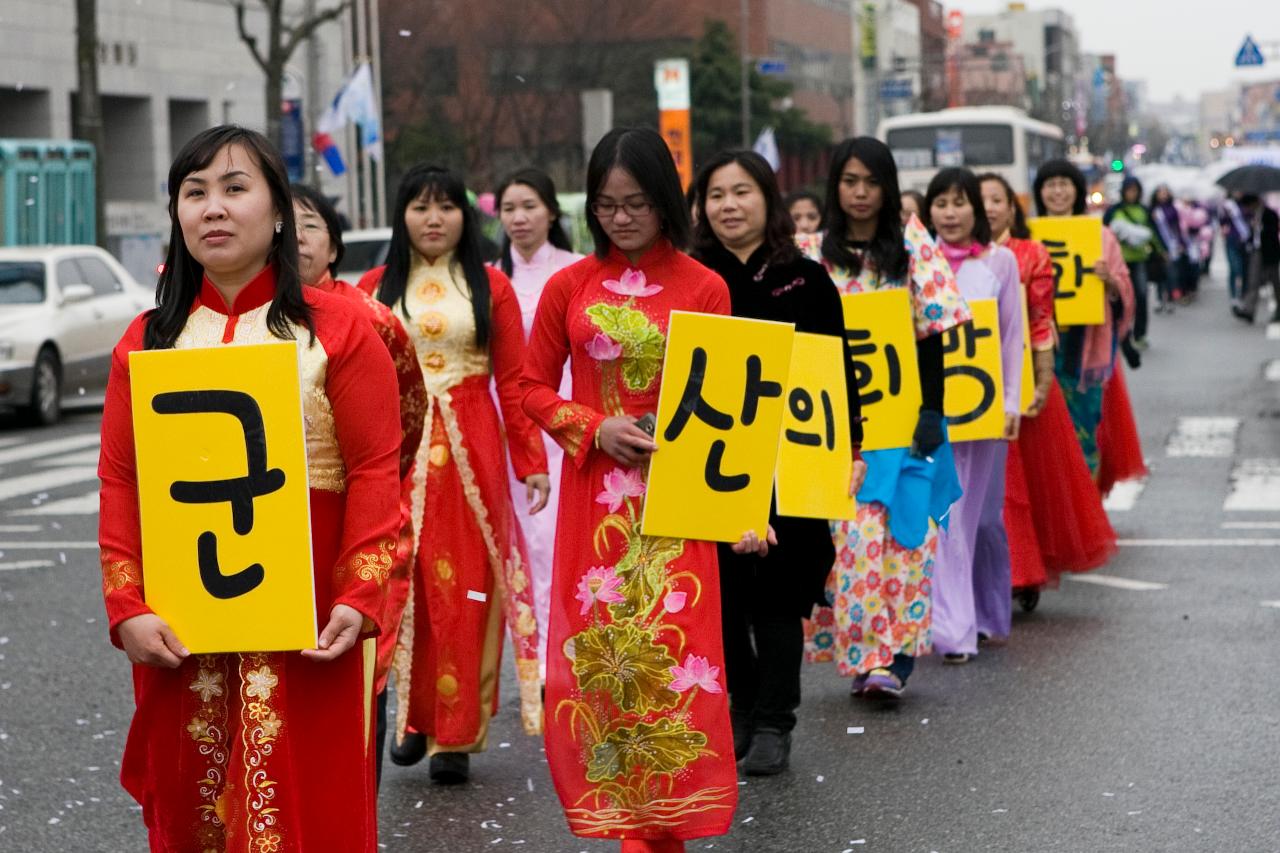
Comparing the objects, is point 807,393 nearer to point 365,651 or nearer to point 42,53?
point 365,651

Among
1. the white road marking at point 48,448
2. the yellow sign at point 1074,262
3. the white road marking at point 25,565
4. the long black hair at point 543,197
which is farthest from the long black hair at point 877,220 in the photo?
the white road marking at point 48,448

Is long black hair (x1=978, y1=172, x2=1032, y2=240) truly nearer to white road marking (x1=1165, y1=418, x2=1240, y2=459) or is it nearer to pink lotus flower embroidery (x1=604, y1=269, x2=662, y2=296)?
pink lotus flower embroidery (x1=604, y1=269, x2=662, y2=296)

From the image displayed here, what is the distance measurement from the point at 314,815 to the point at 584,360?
1.72 metres

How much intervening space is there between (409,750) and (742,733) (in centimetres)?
101

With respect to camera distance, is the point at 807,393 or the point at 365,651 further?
the point at 807,393

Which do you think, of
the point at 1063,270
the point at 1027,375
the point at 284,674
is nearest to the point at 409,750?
the point at 284,674

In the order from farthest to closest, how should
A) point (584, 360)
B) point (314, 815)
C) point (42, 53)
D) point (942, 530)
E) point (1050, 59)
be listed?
point (1050, 59) < point (42, 53) < point (942, 530) < point (584, 360) < point (314, 815)

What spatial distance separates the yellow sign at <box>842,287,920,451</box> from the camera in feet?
23.0

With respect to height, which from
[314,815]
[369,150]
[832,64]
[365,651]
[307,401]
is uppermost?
[832,64]

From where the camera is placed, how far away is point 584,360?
5.18 meters

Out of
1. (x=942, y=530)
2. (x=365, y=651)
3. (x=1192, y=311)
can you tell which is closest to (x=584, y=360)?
(x=365, y=651)

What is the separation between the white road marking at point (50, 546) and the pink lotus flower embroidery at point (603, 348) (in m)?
7.20

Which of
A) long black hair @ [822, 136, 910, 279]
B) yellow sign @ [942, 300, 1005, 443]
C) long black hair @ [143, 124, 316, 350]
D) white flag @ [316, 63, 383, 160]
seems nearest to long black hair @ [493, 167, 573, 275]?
long black hair @ [822, 136, 910, 279]

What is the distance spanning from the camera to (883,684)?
24.3 ft
